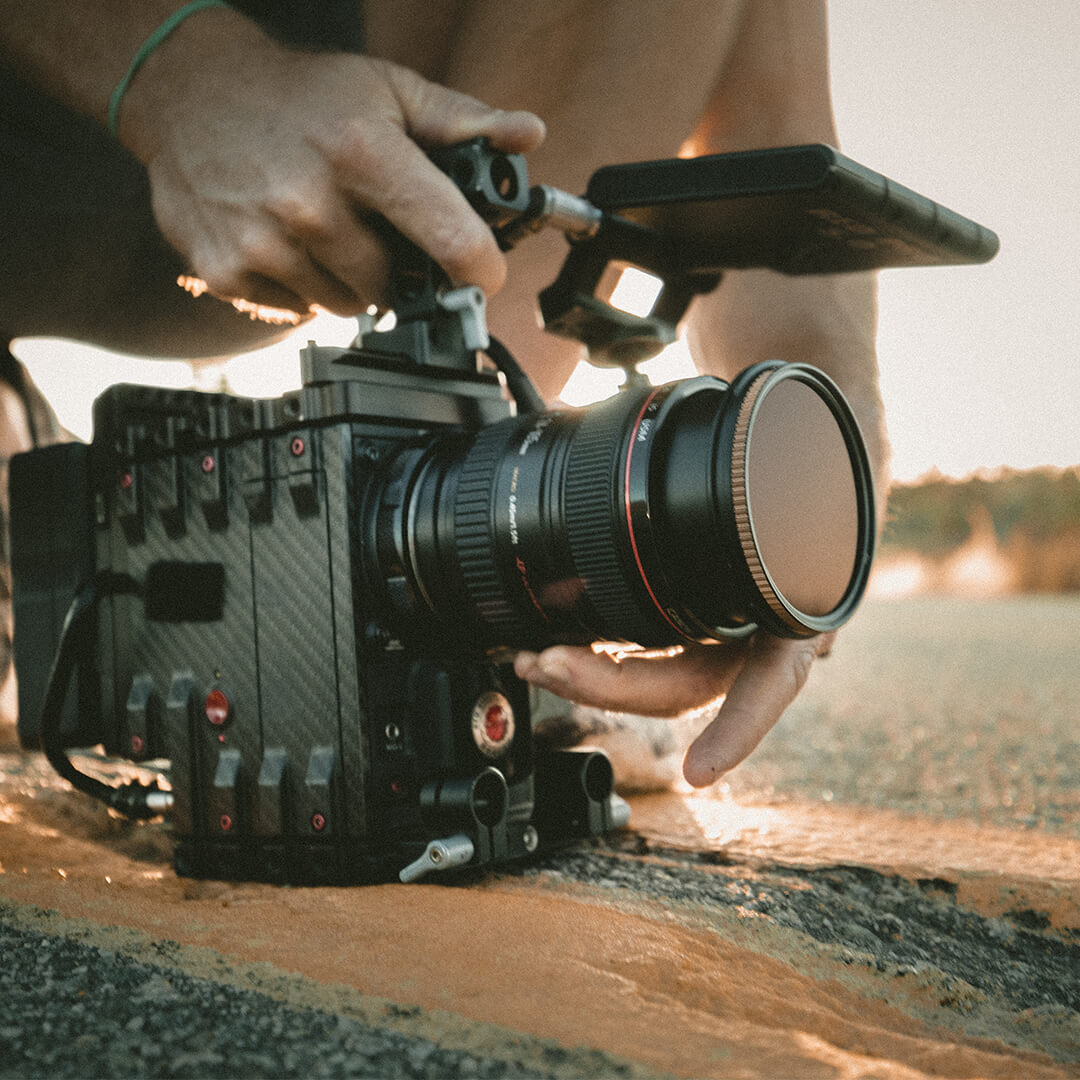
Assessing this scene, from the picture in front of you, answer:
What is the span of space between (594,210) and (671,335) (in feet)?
0.90

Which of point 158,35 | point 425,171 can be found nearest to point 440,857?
point 425,171

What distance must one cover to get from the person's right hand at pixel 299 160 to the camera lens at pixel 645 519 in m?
0.34

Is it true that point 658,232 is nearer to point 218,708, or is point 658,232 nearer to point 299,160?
point 299,160

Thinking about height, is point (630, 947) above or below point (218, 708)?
Result: below

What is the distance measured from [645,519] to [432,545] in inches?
11.0

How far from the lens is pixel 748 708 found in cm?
135

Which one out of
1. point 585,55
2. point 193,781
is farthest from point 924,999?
point 585,55

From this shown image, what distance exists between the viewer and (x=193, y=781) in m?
1.44

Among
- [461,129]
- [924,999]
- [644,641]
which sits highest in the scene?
[461,129]

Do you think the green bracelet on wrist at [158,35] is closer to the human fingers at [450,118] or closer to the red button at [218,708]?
the human fingers at [450,118]

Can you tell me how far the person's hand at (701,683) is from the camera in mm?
1276

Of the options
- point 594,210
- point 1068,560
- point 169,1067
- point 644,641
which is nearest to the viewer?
point 169,1067

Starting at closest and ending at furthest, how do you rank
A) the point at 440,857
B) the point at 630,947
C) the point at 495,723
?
the point at 630,947 → the point at 440,857 → the point at 495,723

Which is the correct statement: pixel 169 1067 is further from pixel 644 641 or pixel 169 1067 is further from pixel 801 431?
pixel 801 431
